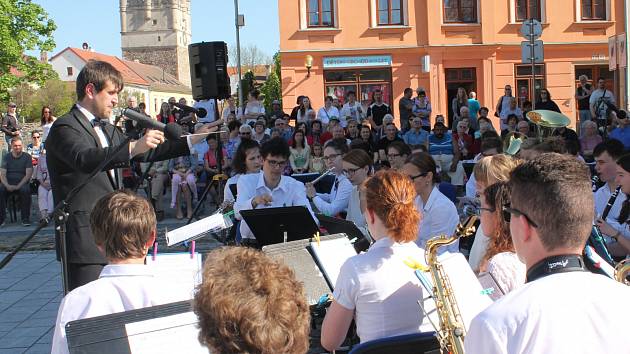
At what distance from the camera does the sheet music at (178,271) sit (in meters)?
2.86

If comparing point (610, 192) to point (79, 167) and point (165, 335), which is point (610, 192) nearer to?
point (79, 167)

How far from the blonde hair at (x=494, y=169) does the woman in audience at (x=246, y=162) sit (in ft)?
11.2

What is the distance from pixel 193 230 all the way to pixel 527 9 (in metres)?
21.0

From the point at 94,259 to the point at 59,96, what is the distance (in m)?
61.3

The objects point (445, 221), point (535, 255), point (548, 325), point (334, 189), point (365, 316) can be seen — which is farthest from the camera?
point (334, 189)

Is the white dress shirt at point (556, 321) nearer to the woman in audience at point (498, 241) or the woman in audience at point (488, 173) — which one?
the woman in audience at point (498, 241)

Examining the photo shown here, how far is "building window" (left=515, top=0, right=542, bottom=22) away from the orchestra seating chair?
2180cm

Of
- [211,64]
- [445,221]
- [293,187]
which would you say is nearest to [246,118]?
[211,64]

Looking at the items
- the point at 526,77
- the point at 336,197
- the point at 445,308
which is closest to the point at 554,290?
the point at 445,308

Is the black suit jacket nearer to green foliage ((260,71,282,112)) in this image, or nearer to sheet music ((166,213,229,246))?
sheet music ((166,213,229,246))

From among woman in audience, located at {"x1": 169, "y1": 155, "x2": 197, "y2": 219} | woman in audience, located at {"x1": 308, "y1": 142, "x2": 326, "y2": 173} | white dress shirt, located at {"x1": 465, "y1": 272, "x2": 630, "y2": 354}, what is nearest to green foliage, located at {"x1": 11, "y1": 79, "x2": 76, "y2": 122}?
woman in audience, located at {"x1": 169, "y1": 155, "x2": 197, "y2": 219}

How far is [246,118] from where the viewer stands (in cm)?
1650

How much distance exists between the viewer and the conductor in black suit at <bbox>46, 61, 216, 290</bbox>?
11.6 ft

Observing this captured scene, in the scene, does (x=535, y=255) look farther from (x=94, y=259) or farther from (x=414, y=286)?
(x=94, y=259)
